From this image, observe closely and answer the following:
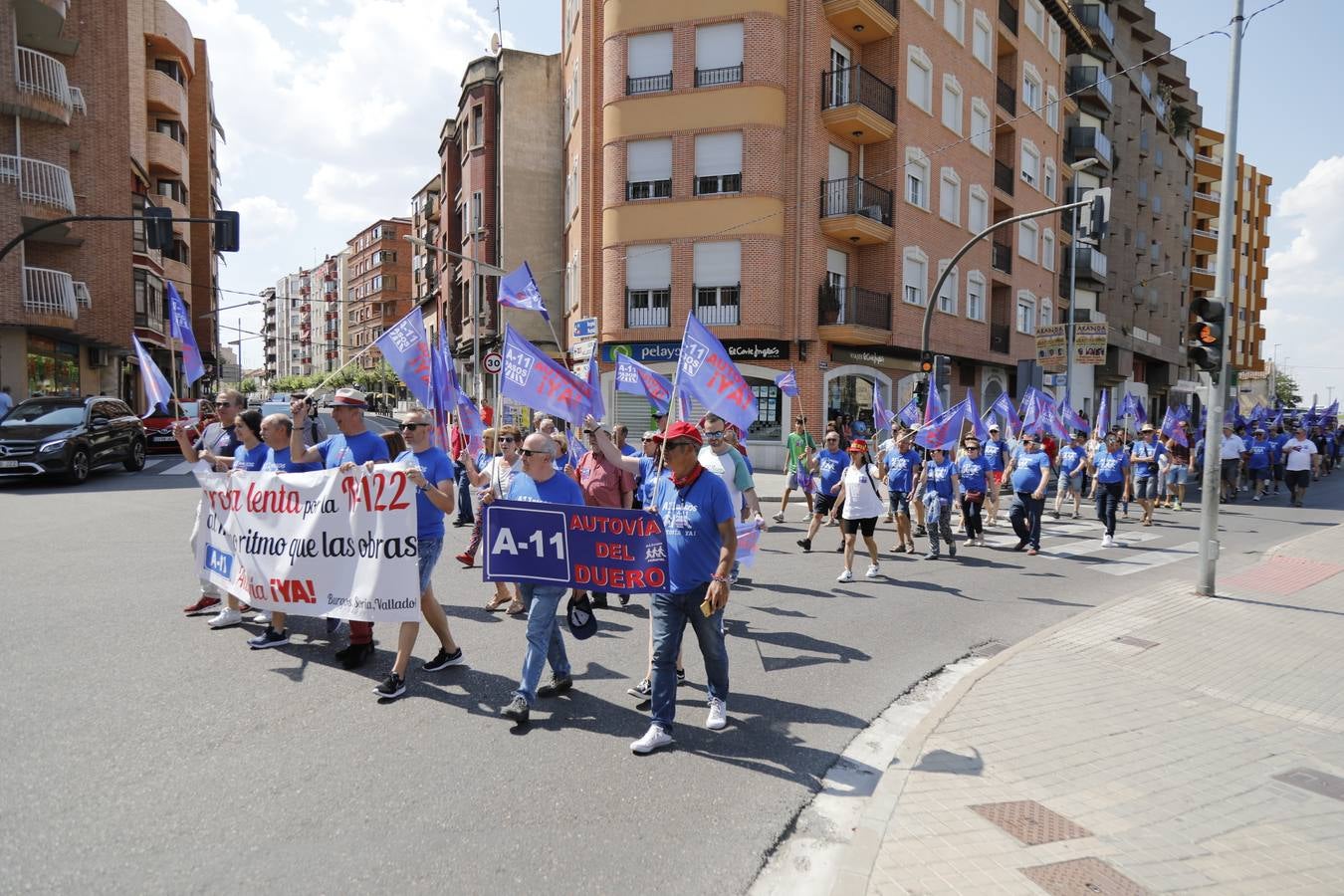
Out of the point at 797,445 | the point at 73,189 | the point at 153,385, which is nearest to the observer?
the point at 153,385

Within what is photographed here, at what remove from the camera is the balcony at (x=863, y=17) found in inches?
966

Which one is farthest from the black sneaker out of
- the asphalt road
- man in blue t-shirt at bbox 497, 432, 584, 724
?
the asphalt road

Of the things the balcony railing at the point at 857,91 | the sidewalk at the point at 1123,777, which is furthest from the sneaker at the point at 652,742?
the balcony railing at the point at 857,91

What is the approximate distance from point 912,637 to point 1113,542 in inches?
290

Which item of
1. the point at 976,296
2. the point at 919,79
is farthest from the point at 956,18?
the point at 976,296

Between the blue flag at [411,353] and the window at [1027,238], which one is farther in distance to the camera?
the window at [1027,238]

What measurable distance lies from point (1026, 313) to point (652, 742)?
36993mm

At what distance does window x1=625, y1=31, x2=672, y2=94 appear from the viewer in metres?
24.4

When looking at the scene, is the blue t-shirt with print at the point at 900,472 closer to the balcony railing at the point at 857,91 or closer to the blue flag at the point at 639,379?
the blue flag at the point at 639,379

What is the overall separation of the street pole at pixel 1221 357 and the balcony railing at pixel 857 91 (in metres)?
17.0

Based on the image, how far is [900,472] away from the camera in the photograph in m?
11.4

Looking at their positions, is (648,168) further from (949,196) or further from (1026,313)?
(1026,313)

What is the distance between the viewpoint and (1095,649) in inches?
261

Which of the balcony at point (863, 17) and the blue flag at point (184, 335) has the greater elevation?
the balcony at point (863, 17)
